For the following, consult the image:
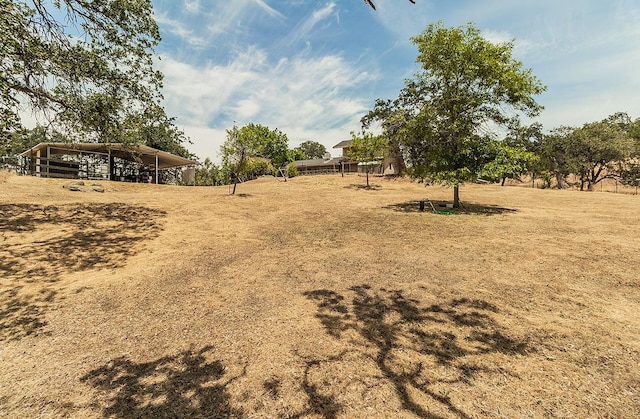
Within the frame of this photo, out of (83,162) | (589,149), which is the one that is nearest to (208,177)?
(83,162)

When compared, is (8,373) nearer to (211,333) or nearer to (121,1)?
(211,333)

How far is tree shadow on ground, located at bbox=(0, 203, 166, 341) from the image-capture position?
534 centimetres

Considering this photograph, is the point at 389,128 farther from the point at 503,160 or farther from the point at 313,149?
the point at 313,149

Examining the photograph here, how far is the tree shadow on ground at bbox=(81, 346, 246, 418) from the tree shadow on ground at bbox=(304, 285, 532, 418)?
111 cm

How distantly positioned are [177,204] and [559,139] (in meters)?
51.4

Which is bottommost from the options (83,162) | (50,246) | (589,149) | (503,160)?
(50,246)

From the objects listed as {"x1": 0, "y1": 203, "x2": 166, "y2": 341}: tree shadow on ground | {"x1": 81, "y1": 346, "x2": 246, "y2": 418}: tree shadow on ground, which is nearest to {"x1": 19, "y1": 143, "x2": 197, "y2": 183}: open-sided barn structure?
{"x1": 0, "y1": 203, "x2": 166, "y2": 341}: tree shadow on ground

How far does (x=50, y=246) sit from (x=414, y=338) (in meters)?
10.0

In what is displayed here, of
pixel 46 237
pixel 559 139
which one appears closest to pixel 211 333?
pixel 46 237

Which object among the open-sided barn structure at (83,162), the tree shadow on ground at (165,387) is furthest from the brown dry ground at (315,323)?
the open-sided barn structure at (83,162)

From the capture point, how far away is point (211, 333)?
15.2 ft

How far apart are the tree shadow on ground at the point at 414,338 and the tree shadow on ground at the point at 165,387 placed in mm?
1106

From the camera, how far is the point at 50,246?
8.16 metres

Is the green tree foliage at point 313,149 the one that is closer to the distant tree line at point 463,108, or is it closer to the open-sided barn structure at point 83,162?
the open-sided barn structure at point 83,162
